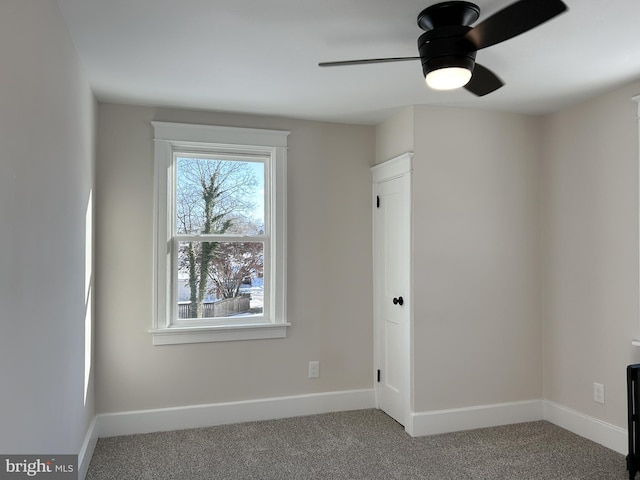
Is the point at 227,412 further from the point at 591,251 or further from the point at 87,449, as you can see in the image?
the point at 591,251

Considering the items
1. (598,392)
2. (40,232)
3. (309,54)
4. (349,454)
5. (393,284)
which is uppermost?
(309,54)

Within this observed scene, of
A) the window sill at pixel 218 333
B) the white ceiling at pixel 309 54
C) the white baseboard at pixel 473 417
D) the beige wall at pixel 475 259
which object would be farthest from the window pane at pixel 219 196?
the white baseboard at pixel 473 417

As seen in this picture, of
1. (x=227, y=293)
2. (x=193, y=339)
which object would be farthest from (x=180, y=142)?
(x=193, y=339)

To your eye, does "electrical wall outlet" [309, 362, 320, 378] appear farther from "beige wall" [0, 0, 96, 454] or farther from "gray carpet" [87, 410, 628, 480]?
"beige wall" [0, 0, 96, 454]

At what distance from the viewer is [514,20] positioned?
1755 mm

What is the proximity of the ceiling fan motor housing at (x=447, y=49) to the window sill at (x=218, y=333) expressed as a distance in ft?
7.96

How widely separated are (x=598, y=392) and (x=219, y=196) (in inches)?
122

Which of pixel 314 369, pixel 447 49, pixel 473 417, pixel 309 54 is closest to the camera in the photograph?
pixel 447 49

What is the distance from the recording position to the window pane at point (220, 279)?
3795 millimetres

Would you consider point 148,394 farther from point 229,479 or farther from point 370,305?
point 370,305

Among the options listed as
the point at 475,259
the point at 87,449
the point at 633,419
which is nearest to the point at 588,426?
the point at 633,419

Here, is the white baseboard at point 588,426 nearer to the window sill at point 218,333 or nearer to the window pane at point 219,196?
the window sill at point 218,333

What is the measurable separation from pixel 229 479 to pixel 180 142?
93.3 inches

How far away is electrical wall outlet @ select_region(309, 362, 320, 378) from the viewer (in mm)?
3986
